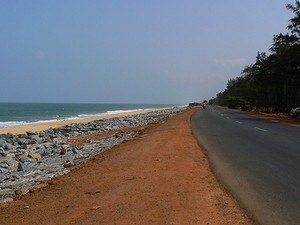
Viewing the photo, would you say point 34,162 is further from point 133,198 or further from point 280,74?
point 280,74

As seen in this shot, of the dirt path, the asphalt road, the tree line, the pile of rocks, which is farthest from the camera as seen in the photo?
the tree line

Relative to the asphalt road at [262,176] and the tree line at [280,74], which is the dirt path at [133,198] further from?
the tree line at [280,74]

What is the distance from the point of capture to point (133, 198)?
789 cm

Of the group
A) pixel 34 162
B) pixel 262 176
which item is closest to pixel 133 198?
pixel 262 176

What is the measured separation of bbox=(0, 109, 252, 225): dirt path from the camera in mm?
6668

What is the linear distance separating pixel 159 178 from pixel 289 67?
4008 centimetres

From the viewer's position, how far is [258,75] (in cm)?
6350

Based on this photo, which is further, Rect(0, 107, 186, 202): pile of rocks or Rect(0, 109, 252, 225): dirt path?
Rect(0, 107, 186, 202): pile of rocks

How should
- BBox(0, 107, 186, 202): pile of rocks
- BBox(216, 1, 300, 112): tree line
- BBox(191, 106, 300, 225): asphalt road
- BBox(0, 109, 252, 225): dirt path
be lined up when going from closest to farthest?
BBox(0, 109, 252, 225): dirt path < BBox(191, 106, 300, 225): asphalt road < BBox(0, 107, 186, 202): pile of rocks < BBox(216, 1, 300, 112): tree line

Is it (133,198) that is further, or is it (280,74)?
(280,74)

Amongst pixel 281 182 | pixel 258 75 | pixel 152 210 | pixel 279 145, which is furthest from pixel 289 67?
pixel 152 210

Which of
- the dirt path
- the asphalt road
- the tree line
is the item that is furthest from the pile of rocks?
the tree line

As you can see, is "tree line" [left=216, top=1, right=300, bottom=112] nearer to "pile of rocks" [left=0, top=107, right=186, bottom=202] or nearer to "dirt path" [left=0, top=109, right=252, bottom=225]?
"pile of rocks" [left=0, top=107, right=186, bottom=202]

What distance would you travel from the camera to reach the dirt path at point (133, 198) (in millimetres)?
6668
